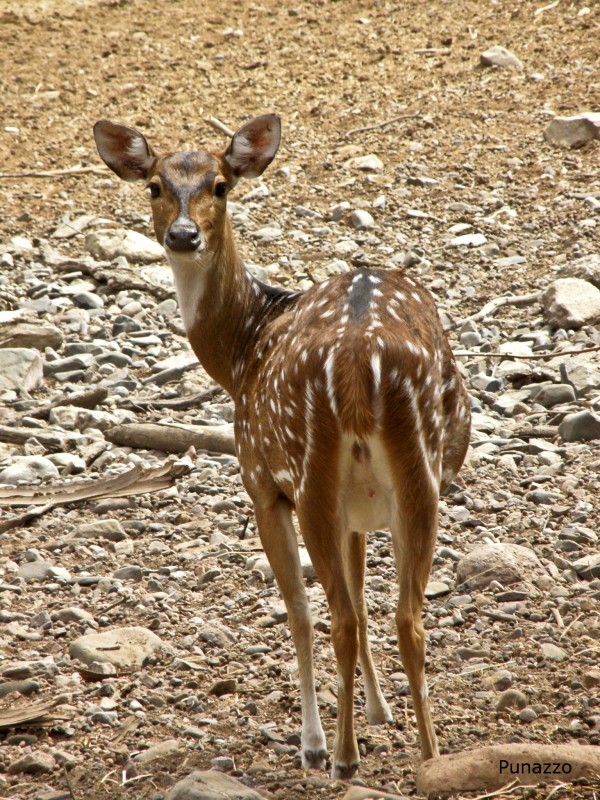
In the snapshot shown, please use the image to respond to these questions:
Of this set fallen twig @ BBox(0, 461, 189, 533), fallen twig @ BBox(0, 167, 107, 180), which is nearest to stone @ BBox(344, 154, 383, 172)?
fallen twig @ BBox(0, 167, 107, 180)

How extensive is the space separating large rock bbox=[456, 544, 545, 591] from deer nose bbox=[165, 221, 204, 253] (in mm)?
2220

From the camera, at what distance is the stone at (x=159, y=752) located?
439 cm

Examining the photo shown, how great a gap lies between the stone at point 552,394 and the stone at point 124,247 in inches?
167

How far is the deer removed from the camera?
12.7ft

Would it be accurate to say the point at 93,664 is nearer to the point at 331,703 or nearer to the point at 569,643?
the point at 331,703

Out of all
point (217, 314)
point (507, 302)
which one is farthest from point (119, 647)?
point (507, 302)

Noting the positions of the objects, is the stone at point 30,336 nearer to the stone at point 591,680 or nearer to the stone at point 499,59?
the stone at point 591,680

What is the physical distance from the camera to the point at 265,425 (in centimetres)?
460

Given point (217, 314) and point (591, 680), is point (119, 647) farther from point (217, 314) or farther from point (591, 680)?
point (591, 680)

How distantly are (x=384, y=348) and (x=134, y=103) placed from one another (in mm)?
10779

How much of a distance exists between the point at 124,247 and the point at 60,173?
220 centimetres

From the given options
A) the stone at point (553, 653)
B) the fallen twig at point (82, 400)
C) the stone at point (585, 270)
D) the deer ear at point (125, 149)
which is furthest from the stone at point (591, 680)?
the stone at point (585, 270)

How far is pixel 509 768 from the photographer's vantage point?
3.70 m

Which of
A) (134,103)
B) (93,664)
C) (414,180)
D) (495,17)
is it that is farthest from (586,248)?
(93,664)
